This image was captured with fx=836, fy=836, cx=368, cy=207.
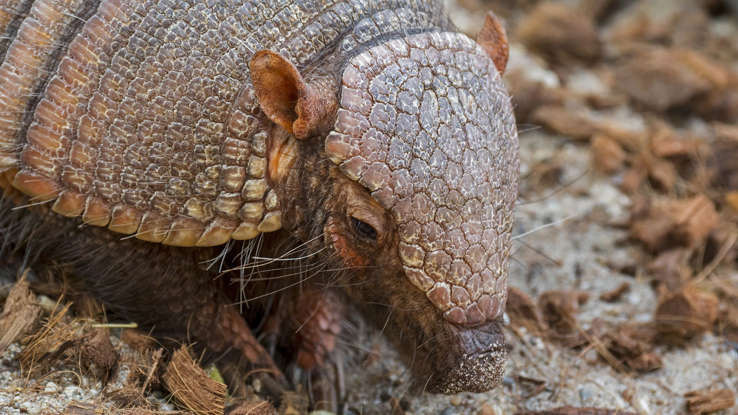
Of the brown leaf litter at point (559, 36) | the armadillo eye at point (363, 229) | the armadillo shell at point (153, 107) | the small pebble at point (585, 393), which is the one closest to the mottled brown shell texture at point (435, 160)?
the armadillo eye at point (363, 229)

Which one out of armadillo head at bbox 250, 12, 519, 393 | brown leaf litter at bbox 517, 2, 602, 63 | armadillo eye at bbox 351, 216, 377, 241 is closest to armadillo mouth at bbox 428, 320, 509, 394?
armadillo head at bbox 250, 12, 519, 393

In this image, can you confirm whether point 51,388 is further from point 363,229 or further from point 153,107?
point 363,229

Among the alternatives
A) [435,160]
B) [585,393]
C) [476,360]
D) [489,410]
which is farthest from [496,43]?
[585,393]

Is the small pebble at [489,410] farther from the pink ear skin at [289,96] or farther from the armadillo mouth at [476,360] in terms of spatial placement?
the pink ear skin at [289,96]

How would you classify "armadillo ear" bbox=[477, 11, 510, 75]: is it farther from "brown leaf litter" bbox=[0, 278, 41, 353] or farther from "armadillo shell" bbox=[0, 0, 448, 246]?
"brown leaf litter" bbox=[0, 278, 41, 353]

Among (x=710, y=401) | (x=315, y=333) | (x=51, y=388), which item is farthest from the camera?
(x=315, y=333)

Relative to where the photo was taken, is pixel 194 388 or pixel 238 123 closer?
pixel 238 123

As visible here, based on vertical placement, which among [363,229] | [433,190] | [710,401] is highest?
[433,190]

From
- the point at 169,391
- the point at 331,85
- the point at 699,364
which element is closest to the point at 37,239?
the point at 169,391

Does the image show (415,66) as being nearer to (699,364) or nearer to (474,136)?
(474,136)
